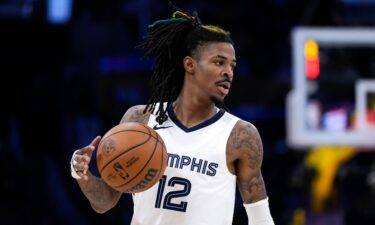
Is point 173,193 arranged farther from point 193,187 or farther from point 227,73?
point 227,73

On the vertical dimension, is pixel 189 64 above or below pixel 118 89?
above

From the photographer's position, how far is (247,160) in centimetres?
361

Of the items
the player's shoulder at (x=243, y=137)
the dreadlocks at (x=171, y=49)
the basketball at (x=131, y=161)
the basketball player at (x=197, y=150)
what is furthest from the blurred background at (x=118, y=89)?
the basketball at (x=131, y=161)

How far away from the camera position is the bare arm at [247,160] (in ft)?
11.9

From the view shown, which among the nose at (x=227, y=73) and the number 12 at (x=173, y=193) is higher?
the nose at (x=227, y=73)

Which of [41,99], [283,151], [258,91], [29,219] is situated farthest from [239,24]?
[29,219]

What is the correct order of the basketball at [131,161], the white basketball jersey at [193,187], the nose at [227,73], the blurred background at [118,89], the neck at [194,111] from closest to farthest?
the basketball at [131,161]
the white basketball jersey at [193,187]
the nose at [227,73]
the neck at [194,111]
the blurred background at [118,89]

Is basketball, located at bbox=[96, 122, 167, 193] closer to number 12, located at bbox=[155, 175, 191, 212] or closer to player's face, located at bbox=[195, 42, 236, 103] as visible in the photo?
number 12, located at bbox=[155, 175, 191, 212]

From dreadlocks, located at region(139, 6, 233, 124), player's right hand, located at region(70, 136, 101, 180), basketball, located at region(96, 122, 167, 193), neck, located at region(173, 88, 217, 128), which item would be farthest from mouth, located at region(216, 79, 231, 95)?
player's right hand, located at region(70, 136, 101, 180)

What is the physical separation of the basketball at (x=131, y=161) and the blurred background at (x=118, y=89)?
20.6 feet

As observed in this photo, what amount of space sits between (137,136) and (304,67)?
5.72 meters

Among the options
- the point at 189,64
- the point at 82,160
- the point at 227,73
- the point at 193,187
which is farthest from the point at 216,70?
the point at 82,160

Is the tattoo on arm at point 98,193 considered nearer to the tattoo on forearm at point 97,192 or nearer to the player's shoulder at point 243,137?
the tattoo on forearm at point 97,192

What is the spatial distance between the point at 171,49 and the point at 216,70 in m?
0.38
